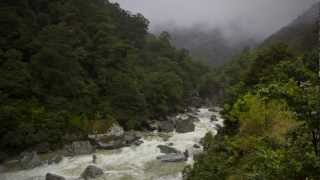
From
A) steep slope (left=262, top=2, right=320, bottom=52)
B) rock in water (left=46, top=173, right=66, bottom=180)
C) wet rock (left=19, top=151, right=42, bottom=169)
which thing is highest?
steep slope (left=262, top=2, right=320, bottom=52)

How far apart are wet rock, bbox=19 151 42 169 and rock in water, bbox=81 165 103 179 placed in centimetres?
462

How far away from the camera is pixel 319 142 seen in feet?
31.9

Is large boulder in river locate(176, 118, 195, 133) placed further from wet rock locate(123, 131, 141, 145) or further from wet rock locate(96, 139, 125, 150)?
wet rock locate(96, 139, 125, 150)

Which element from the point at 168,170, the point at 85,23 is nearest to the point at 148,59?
the point at 85,23

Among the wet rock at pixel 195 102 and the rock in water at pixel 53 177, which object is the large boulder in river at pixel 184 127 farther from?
the wet rock at pixel 195 102

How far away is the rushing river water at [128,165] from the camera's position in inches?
985

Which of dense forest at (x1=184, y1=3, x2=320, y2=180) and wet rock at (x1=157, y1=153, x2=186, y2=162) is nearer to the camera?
dense forest at (x1=184, y1=3, x2=320, y2=180)

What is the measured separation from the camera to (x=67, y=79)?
36.8 meters

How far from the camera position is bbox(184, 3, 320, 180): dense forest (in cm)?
974

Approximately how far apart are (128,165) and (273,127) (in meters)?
11.4

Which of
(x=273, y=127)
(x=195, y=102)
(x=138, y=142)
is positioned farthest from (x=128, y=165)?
(x=195, y=102)

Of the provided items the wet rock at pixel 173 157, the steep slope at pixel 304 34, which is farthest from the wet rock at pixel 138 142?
the steep slope at pixel 304 34

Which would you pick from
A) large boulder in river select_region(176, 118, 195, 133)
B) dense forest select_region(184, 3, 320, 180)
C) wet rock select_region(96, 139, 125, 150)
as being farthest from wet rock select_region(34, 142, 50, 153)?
dense forest select_region(184, 3, 320, 180)

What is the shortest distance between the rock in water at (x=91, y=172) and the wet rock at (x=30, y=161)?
15.2 ft
